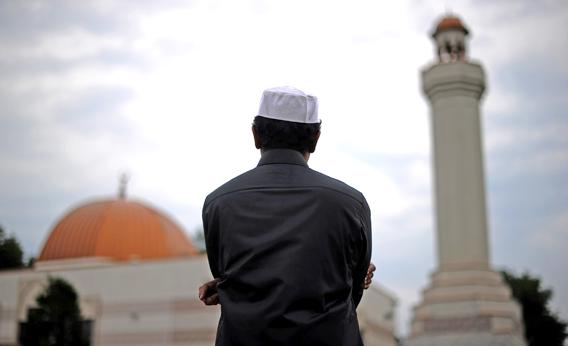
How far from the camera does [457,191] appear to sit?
2153cm

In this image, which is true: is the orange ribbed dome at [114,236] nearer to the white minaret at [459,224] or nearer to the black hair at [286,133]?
the white minaret at [459,224]

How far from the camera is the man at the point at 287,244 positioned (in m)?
1.83

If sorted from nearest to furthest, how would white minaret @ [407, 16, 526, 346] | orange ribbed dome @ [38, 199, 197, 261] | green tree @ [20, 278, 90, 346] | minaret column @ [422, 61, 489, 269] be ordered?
white minaret @ [407, 16, 526, 346] < minaret column @ [422, 61, 489, 269] < green tree @ [20, 278, 90, 346] < orange ribbed dome @ [38, 199, 197, 261]

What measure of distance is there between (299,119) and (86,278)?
2535 cm

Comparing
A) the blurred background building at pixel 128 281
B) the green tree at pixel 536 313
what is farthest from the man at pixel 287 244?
the green tree at pixel 536 313

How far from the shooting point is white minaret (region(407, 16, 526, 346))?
19.7m

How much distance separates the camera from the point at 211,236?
2.05 metres

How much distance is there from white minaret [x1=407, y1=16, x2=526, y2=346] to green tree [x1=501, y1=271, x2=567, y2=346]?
10.1 m

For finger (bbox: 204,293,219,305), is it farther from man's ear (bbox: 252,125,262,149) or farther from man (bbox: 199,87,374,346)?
man's ear (bbox: 252,125,262,149)

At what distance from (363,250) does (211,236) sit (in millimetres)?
401

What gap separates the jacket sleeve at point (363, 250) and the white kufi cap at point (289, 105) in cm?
28

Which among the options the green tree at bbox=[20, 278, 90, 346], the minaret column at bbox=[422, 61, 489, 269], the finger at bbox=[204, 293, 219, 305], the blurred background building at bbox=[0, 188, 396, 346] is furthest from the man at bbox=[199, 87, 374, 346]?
the blurred background building at bbox=[0, 188, 396, 346]

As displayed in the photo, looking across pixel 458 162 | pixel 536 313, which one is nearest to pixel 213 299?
pixel 458 162

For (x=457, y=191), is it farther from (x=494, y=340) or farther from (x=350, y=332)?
(x=350, y=332)
